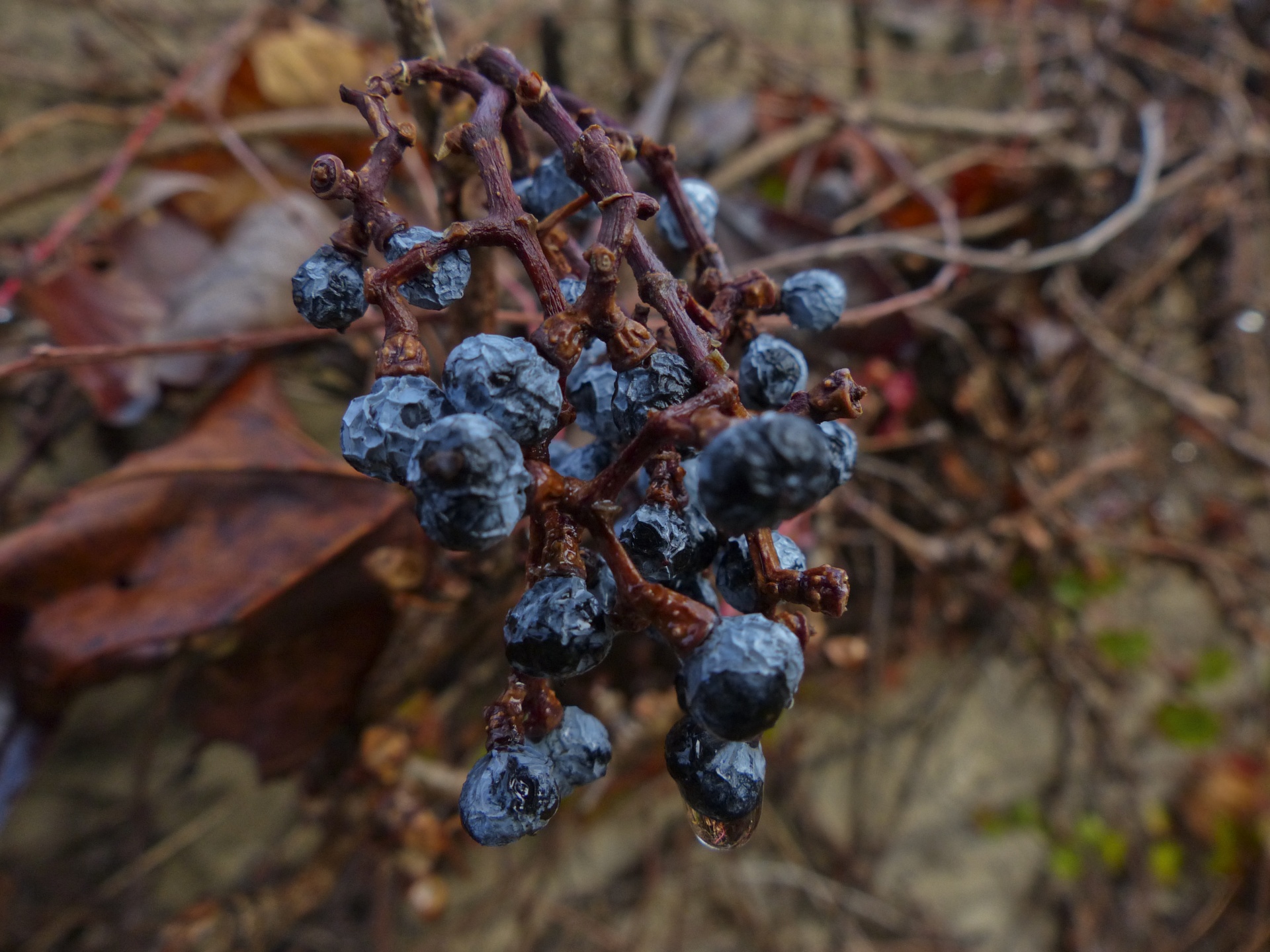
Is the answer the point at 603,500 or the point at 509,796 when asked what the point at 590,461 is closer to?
the point at 603,500

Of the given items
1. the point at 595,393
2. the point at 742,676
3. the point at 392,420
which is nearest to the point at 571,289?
the point at 595,393

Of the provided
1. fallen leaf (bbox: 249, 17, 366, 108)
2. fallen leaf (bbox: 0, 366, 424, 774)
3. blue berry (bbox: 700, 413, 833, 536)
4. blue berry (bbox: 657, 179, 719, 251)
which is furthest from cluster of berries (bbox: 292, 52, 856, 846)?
fallen leaf (bbox: 249, 17, 366, 108)

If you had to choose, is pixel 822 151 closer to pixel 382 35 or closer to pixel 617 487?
pixel 382 35

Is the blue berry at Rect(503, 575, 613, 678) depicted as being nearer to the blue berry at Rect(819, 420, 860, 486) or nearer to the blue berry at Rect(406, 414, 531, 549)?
the blue berry at Rect(406, 414, 531, 549)

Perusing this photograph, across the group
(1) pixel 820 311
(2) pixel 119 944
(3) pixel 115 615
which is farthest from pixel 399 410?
(2) pixel 119 944

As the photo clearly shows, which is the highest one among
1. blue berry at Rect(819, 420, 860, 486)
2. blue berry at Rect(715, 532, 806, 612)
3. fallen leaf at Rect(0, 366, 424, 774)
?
blue berry at Rect(819, 420, 860, 486)
